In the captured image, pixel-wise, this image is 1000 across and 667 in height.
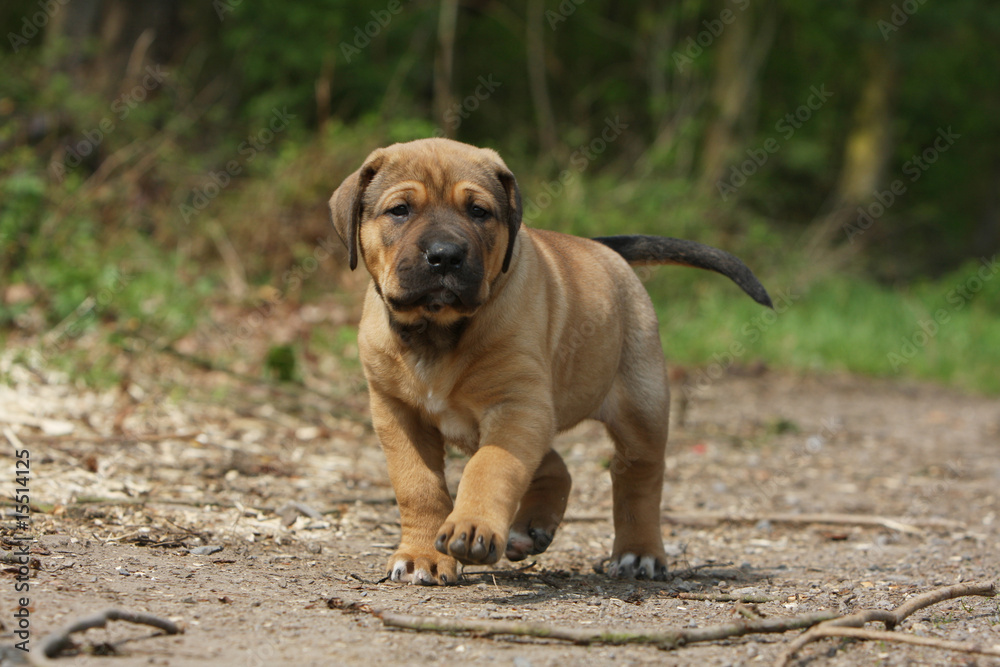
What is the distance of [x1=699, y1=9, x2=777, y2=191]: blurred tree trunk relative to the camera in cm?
1708

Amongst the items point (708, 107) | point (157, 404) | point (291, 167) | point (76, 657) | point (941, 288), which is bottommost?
point (76, 657)

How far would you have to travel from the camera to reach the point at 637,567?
15.4ft

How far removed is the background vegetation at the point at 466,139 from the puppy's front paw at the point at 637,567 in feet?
12.1

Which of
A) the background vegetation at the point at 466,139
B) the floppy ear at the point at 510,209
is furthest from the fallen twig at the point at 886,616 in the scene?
the background vegetation at the point at 466,139

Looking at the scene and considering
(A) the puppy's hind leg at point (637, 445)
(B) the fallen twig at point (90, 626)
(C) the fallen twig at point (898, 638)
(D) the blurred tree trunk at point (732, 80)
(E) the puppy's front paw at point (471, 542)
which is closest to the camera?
(B) the fallen twig at point (90, 626)

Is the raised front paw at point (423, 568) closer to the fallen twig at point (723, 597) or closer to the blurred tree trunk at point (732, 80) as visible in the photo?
the fallen twig at point (723, 597)

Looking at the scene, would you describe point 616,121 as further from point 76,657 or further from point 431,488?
point 76,657

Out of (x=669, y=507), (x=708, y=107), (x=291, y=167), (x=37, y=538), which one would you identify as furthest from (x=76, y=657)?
(x=708, y=107)

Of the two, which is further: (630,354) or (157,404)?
(157,404)

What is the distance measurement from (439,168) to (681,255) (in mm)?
1620

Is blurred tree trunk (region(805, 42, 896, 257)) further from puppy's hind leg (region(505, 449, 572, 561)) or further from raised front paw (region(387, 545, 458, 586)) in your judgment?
raised front paw (region(387, 545, 458, 586))

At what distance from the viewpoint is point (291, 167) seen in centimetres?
1126

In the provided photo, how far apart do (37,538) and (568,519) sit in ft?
8.92

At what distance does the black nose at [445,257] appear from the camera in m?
3.87
